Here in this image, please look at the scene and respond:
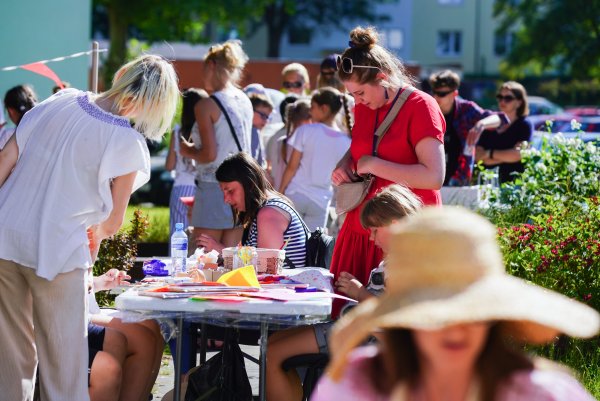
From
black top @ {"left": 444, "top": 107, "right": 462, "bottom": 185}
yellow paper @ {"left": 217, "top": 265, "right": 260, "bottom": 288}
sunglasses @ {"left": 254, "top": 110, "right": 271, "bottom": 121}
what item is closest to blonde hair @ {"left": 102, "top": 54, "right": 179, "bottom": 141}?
yellow paper @ {"left": 217, "top": 265, "right": 260, "bottom": 288}

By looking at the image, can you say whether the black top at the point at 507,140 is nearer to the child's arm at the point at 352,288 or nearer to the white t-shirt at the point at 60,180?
the child's arm at the point at 352,288

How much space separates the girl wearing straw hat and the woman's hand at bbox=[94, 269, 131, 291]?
2.75 meters

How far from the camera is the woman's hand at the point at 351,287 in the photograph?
462cm

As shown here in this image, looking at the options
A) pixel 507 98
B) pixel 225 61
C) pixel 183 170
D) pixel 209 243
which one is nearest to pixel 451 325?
pixel 209 243

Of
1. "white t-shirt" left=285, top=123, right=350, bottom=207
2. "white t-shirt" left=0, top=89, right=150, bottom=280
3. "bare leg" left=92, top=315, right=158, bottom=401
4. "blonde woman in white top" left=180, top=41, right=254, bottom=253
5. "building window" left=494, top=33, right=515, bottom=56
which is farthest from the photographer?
"building window" left=494, top=33, right=515, bottom=56

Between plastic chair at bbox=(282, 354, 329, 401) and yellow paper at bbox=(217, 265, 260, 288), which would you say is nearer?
yellow paper at bbox=(217, 265, 260, 288)

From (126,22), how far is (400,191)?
2643 cm

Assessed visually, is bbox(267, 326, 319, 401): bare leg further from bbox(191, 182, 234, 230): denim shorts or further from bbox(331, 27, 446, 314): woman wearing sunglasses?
bbox(191, 182, 234, 230): denim shorts

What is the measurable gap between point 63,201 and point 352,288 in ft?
4.08

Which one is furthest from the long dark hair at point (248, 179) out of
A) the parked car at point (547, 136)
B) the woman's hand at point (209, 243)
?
the parked car at point (547, 136)

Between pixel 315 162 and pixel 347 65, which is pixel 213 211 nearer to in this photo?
pixel 315 162

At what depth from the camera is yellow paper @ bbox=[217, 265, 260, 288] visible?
14.8ft

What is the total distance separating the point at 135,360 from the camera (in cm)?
498

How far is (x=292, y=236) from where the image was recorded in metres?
5.48
